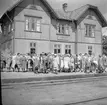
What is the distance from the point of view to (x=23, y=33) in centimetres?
2062

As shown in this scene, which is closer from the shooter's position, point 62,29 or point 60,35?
point 60,35

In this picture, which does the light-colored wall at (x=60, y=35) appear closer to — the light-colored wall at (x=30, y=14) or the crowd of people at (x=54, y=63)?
the light-colored wall at (x=30, y=14)

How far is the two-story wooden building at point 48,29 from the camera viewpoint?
2061cm

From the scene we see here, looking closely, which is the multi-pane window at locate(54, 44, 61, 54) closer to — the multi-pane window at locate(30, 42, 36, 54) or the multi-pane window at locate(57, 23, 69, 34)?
the multi-pane window at locate(57, 23, 69, 34)

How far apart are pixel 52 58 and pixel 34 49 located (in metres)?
6.81

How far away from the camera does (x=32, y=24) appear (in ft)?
70.0

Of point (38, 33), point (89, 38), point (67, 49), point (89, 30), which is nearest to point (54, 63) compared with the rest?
point (38, 33)

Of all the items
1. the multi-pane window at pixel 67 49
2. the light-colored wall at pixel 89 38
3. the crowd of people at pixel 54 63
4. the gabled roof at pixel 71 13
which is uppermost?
the gabled roof at pixel 71 13

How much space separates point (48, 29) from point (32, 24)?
2.11 meters

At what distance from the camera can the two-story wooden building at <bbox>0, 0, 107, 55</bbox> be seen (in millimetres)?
20609

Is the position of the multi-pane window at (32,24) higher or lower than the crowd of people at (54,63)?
higher

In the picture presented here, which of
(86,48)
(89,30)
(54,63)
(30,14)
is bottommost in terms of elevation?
(54,63)

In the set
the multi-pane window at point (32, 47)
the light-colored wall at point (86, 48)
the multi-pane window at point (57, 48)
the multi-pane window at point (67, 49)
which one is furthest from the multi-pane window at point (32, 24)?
the light-colored wall at point (86, 48)

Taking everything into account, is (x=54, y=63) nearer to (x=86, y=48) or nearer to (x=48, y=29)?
(x=48, y=29)
